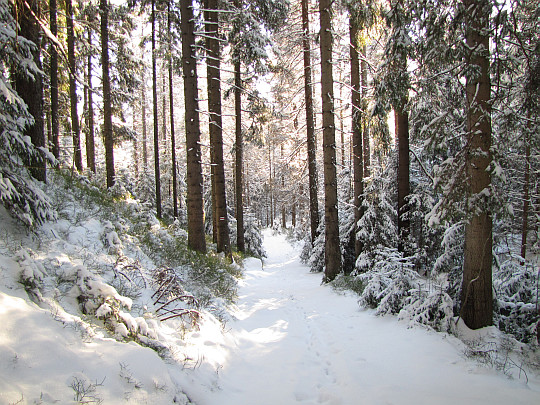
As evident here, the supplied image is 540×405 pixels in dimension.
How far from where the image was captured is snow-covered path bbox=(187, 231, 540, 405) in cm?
349

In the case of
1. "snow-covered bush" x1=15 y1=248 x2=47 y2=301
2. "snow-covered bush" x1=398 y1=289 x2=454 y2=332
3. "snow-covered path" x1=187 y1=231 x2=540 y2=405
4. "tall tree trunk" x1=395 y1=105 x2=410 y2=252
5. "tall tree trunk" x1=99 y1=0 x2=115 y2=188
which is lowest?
"snow-covered path" x1=187 y1=231 x2=540 y2=405

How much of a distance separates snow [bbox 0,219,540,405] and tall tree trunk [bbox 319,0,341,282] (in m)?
3.67

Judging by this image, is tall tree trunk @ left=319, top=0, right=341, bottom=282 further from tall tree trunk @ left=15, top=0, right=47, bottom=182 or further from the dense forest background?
tall tree trunk @ left=15, top=0, right=47, bottom=182

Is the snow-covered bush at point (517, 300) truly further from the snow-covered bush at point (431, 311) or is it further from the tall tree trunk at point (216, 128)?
the tall tree trunk at point (216, 128)

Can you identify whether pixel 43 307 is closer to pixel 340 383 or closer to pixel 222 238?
pixel 340 383

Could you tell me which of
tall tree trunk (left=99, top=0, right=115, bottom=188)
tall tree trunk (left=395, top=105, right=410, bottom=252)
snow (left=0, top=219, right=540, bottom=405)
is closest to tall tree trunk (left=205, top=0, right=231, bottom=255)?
tall tree trunk (left=99, top=0, right=115, bottom=188)

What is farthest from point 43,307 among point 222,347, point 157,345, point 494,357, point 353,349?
point 494,357

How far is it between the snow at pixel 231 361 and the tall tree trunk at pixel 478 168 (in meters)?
0.41

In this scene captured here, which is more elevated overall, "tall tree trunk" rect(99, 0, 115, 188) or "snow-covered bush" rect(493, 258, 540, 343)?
"tall tree trunk" rect(99, 0, 115, 188)

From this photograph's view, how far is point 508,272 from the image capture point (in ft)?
19.2

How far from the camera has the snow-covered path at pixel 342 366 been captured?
11.5ft

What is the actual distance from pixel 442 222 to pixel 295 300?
4.59 meters

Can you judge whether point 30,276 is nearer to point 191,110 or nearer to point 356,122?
point 191,110

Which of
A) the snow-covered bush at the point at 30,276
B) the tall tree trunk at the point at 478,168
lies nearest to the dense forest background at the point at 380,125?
the tall tree trunk at the point at 478,168
